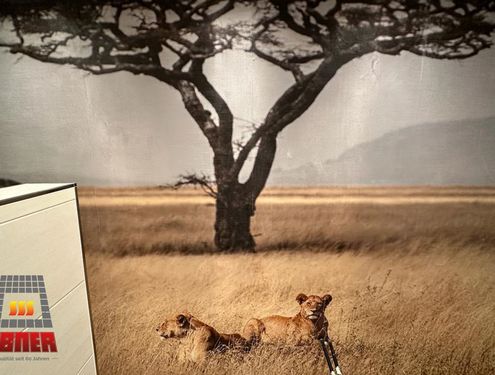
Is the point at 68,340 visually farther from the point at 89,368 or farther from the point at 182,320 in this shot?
the point at 182,320

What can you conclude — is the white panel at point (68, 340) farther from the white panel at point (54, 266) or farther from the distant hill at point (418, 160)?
the distant hill at point (418, 160)

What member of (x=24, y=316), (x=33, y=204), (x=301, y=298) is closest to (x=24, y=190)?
(x=33, y=204)

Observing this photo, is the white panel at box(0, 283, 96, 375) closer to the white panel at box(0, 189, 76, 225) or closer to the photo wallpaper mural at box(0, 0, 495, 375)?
the photo wallpaper mural at box(0, 0, 495, 375)

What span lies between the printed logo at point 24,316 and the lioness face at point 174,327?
49 centimetres

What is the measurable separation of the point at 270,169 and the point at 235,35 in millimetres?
632

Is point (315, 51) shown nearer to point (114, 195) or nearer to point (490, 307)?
point (114, 195)

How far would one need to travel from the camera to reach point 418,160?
1.54 m

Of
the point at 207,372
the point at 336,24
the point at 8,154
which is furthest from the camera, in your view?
the point at 207,372

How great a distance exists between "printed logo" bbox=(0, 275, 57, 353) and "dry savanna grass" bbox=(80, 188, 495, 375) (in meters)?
0.28

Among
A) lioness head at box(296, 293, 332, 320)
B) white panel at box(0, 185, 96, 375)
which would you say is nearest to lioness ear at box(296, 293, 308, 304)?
lioness head at box(296, 293, 332, 320)

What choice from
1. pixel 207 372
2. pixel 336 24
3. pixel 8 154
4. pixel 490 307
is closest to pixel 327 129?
pixel 336 24

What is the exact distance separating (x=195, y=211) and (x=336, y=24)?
1081 mm

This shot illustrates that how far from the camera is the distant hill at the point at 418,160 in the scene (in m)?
1.53

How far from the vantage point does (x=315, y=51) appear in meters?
1.47
